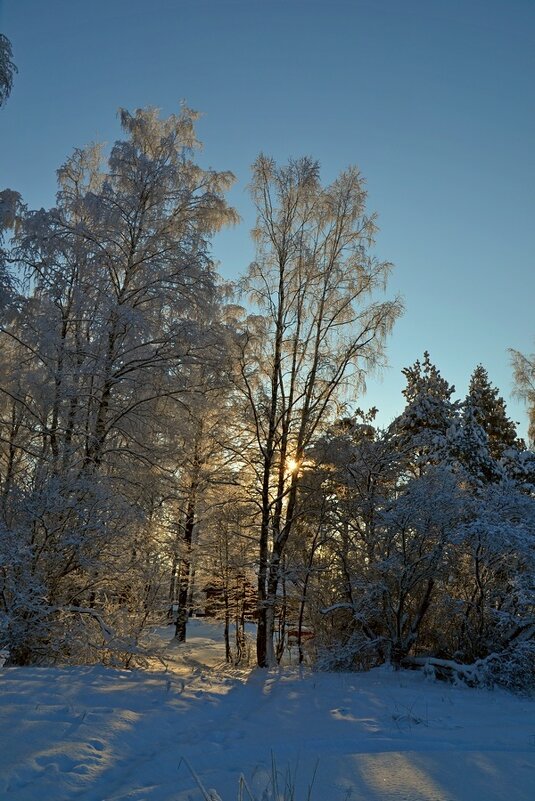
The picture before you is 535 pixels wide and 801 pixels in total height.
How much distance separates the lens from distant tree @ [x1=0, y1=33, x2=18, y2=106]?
7992 millimetres

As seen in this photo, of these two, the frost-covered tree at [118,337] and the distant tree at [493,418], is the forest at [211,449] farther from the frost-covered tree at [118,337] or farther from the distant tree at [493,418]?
the distant tree at [493,418]

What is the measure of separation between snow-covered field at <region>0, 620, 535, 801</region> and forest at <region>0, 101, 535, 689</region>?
162 cm

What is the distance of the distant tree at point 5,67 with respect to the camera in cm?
799

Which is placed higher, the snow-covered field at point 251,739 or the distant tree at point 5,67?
the distant tree at point 5,67

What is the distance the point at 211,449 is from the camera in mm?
15805

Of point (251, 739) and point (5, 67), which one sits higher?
point (5, 67)

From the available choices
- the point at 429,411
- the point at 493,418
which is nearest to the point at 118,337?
the point at 429,411

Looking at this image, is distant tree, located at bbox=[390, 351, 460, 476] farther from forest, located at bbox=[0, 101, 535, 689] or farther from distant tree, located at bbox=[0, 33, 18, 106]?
distant tree, located at bbox=[0, 33, 18, 106]

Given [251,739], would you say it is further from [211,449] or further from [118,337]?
[211,449]

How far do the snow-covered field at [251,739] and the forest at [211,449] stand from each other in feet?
5.31

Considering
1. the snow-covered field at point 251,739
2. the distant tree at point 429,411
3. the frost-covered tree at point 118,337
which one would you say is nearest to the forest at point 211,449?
the frost-covered tree at point 118,337

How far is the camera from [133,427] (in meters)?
11.4

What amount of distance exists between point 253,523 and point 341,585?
7.91 ft

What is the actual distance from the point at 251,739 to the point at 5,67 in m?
9.39
